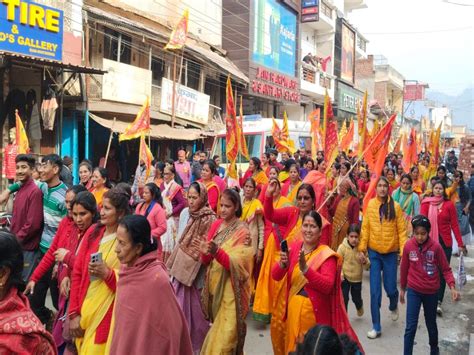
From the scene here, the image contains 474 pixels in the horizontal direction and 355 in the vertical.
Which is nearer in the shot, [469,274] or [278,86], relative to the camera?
[469,274]

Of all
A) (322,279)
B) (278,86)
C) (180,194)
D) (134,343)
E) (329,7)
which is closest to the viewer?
(134,343)

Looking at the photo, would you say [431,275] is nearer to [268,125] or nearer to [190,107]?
[268,125]

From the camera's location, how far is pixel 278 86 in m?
25.7

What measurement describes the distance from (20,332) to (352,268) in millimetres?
4023

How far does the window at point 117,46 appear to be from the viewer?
46.8ft

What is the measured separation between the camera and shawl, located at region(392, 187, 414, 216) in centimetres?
667

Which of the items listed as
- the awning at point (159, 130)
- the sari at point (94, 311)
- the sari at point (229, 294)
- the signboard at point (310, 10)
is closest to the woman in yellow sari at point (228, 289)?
the sari at point (229, 294)

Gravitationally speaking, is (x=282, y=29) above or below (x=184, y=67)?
above

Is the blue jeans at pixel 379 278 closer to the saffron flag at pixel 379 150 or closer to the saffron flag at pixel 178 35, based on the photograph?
the saffron flag at pixel 379 150

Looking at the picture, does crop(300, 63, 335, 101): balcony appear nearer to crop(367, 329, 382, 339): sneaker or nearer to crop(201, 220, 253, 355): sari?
crop(367, 329, 382, 339): sneaker

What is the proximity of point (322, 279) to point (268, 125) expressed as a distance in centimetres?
1329

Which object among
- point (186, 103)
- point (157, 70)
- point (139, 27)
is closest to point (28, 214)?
point (139, 27)

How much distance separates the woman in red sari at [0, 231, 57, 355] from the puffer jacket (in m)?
3.88

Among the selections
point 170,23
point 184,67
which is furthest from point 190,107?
point 170,23
